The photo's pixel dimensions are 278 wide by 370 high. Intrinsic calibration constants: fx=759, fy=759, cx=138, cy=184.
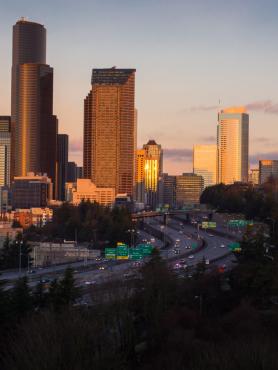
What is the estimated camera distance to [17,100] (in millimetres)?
145375

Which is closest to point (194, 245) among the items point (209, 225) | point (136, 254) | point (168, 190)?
point (209, 225)

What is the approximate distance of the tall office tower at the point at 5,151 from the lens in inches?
5635

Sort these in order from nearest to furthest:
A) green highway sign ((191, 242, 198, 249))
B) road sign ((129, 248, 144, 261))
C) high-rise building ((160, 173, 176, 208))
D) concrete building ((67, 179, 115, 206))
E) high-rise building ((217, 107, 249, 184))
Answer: road sign ((129, 248, 144, 261)), green highway sign ((191, 242, 198, 249)), concrete building ((67, 179, 115, 206)), high-rise building ((160, 173, 176, 208)), high-rise building ((217, 107, 249, 184))

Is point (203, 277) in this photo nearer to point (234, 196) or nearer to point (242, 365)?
point (242, 365)

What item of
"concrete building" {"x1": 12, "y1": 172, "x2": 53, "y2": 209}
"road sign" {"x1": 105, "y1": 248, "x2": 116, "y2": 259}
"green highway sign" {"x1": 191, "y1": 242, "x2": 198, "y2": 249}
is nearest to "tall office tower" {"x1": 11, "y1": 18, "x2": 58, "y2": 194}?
"concrete building" {"x1": 12, "y1": 172, "x2": 53, "y2": 209}

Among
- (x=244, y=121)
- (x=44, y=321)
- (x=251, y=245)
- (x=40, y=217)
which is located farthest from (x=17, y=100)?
(x=44, y=321)

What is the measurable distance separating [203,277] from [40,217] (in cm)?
6894

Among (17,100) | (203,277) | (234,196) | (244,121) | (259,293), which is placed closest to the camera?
(259,293)

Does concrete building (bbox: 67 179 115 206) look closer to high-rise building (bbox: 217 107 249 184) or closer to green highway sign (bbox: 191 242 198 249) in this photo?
green highway sign (bbox: 191 242 198 249)

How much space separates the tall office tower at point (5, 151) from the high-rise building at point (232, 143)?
6752cm

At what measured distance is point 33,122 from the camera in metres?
144

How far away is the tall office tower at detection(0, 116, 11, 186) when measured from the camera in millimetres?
143125

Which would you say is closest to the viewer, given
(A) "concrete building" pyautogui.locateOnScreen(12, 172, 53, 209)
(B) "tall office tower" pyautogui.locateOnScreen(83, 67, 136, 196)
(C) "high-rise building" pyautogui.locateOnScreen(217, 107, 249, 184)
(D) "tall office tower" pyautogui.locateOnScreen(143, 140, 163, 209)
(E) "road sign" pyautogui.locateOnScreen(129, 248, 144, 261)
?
(E) "road sign" pyautogui.locateOnScreen(129, 248, 144, 261)

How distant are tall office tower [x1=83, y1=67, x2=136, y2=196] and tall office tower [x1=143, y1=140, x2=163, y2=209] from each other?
1022 inches
